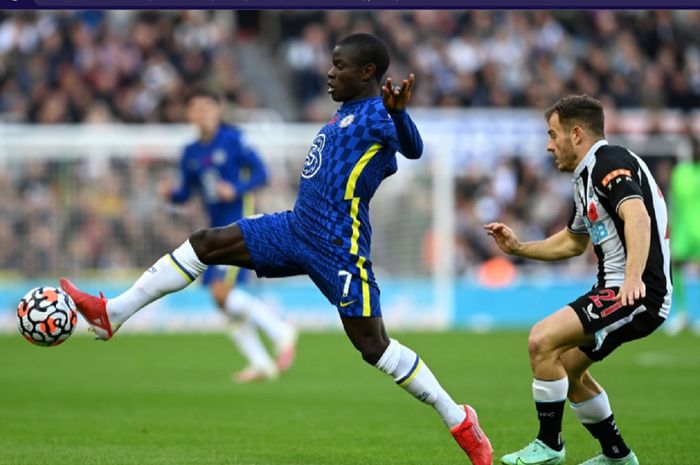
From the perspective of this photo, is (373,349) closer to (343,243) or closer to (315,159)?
(343,243)

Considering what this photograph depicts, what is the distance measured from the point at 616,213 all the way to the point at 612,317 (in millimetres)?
515

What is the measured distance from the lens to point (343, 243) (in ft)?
21.3

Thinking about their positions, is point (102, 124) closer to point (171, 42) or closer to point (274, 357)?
point (171, 42)

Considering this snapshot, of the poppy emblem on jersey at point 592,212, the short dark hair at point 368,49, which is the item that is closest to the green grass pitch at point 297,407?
the poppy emblem on jersey at point 592,212

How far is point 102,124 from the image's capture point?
21.4m

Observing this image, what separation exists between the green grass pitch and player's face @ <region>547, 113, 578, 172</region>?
1.70 metres

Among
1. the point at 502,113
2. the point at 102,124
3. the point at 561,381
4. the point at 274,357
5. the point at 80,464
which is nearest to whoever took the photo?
the point at 561,381

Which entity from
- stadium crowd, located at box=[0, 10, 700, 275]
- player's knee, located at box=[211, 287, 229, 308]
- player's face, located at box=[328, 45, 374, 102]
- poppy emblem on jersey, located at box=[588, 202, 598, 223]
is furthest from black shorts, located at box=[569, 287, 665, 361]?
stadium crowd, located at box=[0, 10, 700, 275]

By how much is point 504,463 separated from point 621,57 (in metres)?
20.6

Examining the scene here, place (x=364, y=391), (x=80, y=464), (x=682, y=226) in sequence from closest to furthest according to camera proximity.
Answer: (x=80, y=464) < (x=364, y=391) < (x=682, y=226)

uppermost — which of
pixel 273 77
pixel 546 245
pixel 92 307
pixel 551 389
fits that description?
pixel 273 77

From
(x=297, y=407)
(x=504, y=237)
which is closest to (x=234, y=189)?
(x=297, y=407)

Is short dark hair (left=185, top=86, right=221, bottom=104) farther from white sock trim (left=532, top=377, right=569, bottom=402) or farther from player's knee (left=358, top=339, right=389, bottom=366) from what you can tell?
white sock trim (left=532, top=377, right=569, bottom=402)

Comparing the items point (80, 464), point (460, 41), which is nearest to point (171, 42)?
point (460, 41)
